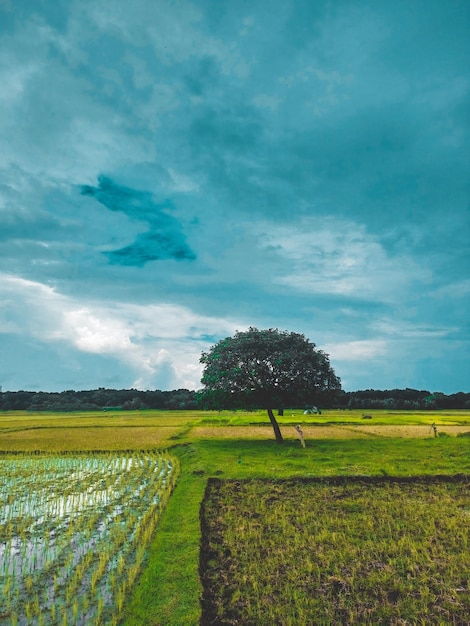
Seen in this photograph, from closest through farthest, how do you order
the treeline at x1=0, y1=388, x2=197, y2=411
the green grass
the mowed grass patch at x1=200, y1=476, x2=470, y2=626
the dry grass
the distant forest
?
the mowed grass patch at x1=200, y1=476, x2=470, y2=626, the green grass, the dry grass, the distant forest, the treeline at x1=0, y1=388, x2=197, y2=411

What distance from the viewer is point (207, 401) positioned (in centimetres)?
2853

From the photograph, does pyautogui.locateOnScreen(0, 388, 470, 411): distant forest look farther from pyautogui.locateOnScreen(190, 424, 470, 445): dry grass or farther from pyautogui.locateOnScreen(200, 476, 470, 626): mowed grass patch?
pyautogui.locateOnScreen(200, 476, 470, 626): mowed grass patch

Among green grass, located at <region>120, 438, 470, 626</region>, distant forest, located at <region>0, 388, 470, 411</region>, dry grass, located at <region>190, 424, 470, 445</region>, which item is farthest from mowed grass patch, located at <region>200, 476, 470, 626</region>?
distant forest, located at <region>0, 388, 470, 411</region>

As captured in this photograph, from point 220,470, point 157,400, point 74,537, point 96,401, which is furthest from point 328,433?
point 96,401

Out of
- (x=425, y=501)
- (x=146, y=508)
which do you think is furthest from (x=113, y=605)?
(x=425, y=501)

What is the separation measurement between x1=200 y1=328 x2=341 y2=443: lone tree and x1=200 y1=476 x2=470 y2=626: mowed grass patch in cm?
1268

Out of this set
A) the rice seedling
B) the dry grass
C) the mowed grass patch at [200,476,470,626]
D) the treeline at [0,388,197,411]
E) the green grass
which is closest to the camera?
the mowed grass patch at [200,476,470,626]

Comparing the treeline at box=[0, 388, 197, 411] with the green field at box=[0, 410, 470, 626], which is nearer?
the green field at box=[0, 410, 470, 626]

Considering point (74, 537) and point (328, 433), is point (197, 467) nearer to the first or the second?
point (74, 537)

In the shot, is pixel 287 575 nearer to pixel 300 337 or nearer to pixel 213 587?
pixel 213 587

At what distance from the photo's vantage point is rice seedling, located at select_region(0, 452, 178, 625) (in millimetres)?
7047

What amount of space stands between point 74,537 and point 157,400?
3873 inches

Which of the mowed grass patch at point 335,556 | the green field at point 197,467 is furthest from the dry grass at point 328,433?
the mowed grass patch at point 335,556

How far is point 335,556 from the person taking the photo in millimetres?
8633
